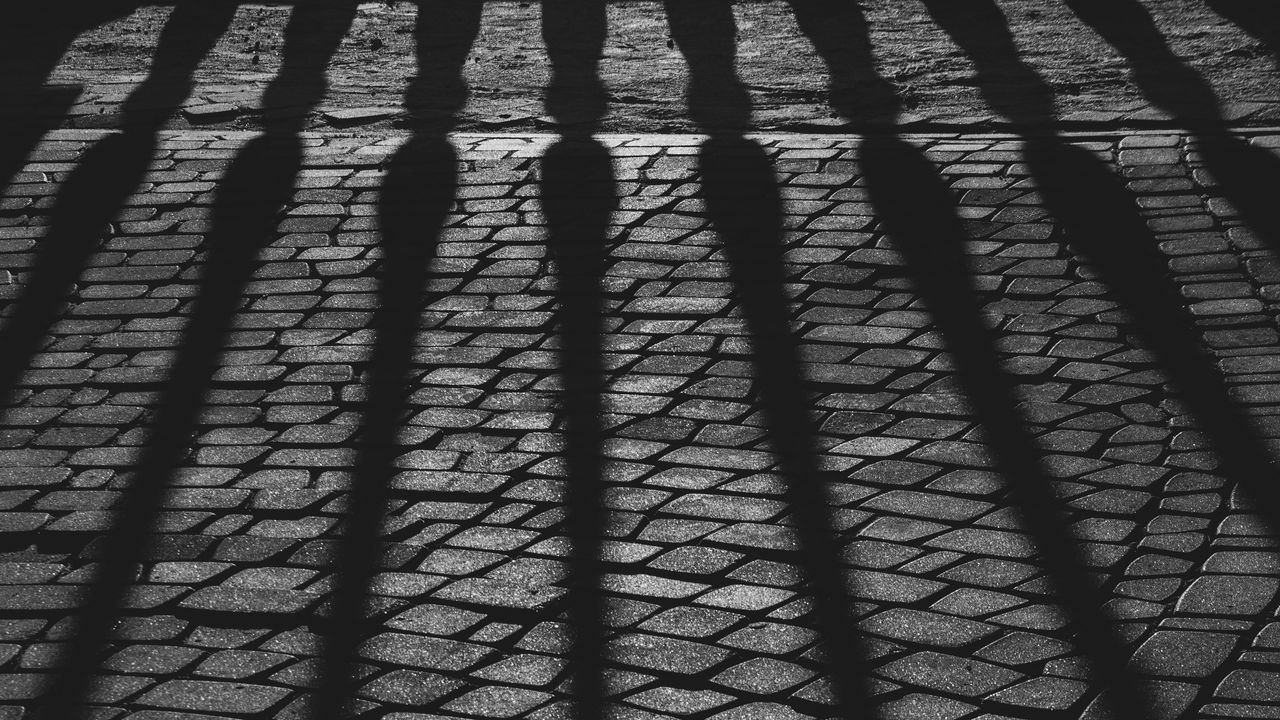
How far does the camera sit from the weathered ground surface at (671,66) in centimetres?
740

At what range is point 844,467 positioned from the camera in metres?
4.48

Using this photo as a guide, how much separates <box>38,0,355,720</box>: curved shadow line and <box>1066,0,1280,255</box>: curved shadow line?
14.0ft

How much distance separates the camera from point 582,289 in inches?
225

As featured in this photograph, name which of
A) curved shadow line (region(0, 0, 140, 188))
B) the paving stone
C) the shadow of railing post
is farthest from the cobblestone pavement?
the shadow of railing post

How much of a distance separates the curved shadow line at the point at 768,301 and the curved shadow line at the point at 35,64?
3.53 meters

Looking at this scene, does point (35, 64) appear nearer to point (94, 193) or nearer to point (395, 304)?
point (94, 193)

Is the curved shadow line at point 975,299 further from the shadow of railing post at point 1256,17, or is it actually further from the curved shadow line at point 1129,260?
the shadow of railing post at point 1256,17

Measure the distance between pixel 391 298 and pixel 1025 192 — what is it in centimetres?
284

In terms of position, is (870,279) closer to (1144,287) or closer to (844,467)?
(1144,287)

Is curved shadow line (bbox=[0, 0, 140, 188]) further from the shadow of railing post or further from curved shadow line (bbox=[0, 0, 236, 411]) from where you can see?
the shadow of railing post

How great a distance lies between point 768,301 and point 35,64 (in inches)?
220

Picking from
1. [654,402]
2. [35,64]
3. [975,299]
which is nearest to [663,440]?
[654,402]

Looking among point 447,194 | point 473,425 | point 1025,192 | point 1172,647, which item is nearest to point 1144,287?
point 1025,192

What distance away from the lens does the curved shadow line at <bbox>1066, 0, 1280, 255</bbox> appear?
6.04 meters
